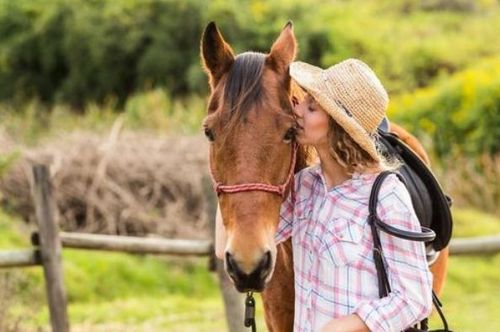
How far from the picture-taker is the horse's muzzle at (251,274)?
94.0 inches

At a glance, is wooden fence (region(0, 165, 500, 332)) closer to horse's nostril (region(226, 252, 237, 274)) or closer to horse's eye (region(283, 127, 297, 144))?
horse's eye (region(283, 127, 297, 144))

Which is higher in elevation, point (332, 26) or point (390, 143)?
point (390, 143)

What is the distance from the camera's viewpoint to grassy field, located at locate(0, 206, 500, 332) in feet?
23.6

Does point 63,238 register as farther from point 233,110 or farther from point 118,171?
point 118,171

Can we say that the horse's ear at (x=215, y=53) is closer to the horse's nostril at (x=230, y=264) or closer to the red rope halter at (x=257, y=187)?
the red rope halter at (x=257, y=187)

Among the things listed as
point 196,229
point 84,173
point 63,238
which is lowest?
point 196,229

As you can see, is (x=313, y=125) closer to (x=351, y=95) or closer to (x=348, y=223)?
(x=351, y=95)

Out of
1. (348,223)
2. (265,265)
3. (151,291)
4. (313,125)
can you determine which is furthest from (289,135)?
(151,291)

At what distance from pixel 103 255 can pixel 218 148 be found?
6.69 meters

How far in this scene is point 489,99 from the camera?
475 inches

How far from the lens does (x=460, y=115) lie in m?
12.5

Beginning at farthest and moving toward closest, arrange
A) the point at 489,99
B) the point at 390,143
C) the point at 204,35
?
the point at 489,99
the point at 390,143
the point at 204,35

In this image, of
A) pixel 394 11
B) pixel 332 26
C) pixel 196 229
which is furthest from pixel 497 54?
pixel 196 229

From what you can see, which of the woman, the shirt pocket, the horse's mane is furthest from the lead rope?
the horse's mane
